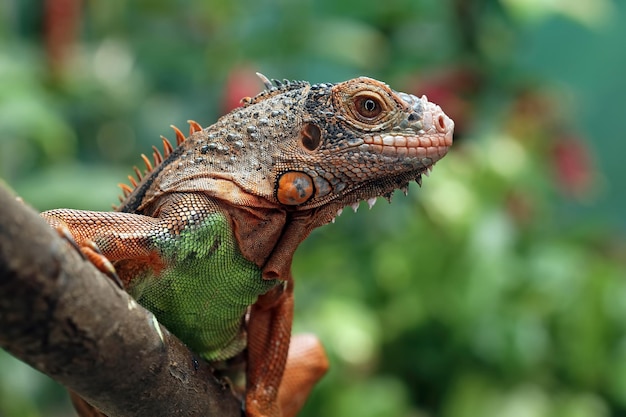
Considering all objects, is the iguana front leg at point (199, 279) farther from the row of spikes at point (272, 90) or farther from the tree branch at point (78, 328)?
the row of spikes at point (272, 90)

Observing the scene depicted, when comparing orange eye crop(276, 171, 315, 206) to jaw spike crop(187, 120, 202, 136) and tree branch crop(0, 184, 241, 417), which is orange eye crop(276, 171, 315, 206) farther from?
tree branch crop(0, 184, 241, 417)

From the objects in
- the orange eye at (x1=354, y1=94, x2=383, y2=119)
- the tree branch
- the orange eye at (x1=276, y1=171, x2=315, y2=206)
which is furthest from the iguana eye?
the tree branch

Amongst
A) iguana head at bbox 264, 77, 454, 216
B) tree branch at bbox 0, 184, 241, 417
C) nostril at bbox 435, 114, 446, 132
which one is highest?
nostril at bbox 435, 114, 446, 132

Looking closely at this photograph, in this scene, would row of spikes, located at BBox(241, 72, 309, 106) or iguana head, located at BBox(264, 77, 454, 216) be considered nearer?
iguana head, located at BBox(264, 77, 454, 216)

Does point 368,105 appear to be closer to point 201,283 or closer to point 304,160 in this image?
point 304,160

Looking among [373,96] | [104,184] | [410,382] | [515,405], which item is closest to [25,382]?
[104,184]

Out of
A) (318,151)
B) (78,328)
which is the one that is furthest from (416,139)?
(78,328)
